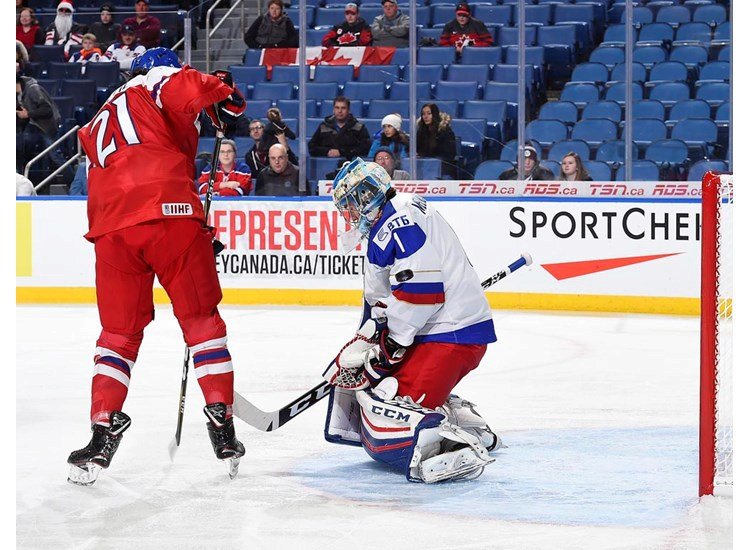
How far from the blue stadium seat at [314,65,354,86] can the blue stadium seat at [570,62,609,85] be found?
1.60 m

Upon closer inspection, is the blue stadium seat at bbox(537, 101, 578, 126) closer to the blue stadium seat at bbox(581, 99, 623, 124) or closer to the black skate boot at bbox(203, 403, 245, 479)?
the blue stadium seat at bbox(581, 99, 623, 124)

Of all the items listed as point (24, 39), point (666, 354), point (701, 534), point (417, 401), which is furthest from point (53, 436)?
point (24, 39)

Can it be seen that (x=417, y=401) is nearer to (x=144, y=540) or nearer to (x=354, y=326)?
(x=144, y=540)

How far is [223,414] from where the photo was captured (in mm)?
3832

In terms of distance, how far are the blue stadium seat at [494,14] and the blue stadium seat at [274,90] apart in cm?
145

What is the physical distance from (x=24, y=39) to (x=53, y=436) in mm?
6546

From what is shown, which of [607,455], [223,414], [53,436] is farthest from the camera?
[53,436]

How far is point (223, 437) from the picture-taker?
3840 millimetres

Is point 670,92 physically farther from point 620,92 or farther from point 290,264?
point 290,264

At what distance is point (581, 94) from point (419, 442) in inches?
212

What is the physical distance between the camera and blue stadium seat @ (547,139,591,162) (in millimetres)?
8462

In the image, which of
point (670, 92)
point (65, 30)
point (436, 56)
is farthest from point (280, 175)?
point (670, 92)

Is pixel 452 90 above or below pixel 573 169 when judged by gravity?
above

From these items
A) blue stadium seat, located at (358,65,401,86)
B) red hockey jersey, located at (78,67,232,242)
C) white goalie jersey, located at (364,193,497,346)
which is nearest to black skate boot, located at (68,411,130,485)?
red hockey jersey, located at (78,67,232,242)
